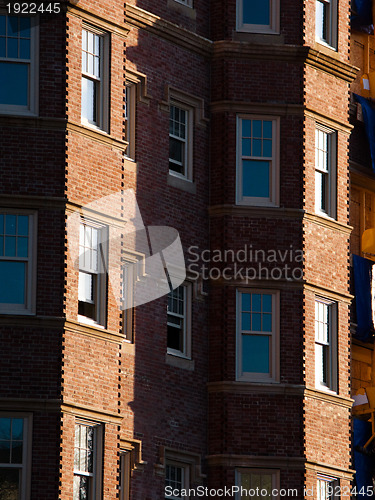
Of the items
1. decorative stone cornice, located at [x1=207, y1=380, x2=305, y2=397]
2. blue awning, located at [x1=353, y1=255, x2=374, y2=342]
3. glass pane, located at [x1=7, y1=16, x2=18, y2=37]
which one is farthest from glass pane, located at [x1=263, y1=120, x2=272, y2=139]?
glass pane, located at [x1=7, y1=16, x2=18, y2=37]

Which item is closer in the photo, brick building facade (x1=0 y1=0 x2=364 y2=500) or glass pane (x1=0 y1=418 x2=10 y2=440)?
glass pane (x1=0 y1=418 x2=10 y2=440)

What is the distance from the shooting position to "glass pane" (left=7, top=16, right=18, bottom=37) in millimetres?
35000

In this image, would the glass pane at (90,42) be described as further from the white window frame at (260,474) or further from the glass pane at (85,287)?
the white window frame at (260,474)

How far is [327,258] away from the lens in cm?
3997

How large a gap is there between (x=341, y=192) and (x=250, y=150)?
276 cm

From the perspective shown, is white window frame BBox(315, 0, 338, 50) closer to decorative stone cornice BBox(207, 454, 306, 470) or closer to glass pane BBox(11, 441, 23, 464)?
decorative stone cornice BBox(207, 454, 306, 470)

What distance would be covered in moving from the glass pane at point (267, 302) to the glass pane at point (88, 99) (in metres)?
6.13

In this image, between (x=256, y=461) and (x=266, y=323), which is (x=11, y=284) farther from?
(x=256, y=461)

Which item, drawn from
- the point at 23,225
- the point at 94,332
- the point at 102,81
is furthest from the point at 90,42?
the point at 94,332

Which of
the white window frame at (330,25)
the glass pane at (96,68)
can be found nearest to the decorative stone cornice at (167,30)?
the glass pane at (96,68)

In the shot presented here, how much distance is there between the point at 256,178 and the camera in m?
39.5

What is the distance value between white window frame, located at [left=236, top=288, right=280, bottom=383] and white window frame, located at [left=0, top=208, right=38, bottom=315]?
6304 millimetres

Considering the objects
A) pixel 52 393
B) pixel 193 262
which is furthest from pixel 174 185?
pixel 52 393

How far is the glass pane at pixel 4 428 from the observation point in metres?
33.3
